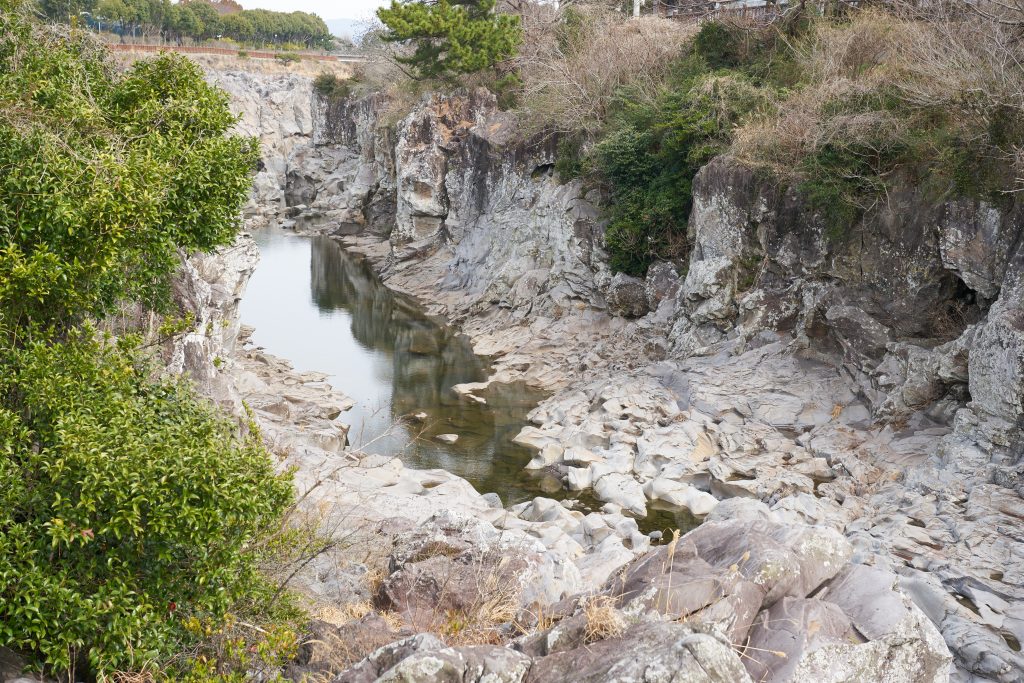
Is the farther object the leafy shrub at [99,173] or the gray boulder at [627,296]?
the gray boulder at [627,296]

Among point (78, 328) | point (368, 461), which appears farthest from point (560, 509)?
point (78, 328)

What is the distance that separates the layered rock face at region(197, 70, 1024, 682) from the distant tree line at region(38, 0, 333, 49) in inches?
2095

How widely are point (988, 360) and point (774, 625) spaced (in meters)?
10.9

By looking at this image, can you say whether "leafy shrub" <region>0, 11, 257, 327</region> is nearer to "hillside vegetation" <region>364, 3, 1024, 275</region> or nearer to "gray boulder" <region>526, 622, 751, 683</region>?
"gray boulder" <region>526, 622, 751, 683</region>

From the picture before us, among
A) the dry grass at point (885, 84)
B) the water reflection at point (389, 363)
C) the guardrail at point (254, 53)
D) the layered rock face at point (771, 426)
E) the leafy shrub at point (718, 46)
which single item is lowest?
the water reflection at point (389, 363)

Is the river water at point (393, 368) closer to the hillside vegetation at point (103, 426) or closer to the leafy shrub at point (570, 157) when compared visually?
the hillside vegetation at point (103, 426)

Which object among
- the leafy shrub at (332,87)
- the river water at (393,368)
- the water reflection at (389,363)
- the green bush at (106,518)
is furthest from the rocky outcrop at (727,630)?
the leafy shrub at (332,87)

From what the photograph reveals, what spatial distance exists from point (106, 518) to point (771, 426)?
49.8 ft

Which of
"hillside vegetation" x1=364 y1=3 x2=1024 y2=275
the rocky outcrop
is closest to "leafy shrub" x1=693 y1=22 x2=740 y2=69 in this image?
"hillside vegetation" x1=364 y1=3 x2=1024 y2=275

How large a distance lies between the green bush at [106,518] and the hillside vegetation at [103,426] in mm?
16

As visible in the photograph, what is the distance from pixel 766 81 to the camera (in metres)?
24.4

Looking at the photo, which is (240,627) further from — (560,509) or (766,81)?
(766,81)

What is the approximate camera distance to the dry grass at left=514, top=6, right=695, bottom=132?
28.8 metres

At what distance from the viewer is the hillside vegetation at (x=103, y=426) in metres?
6.37
